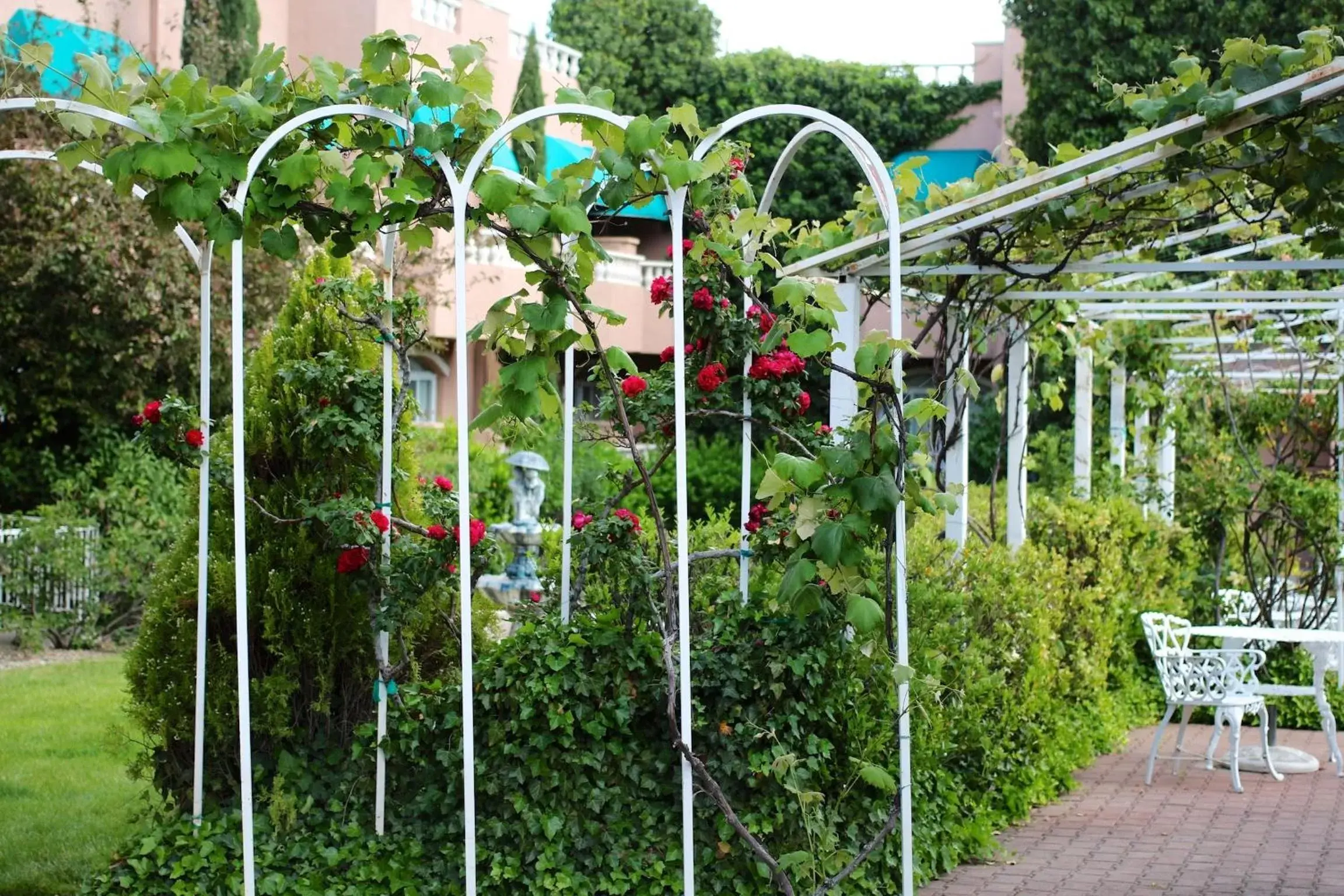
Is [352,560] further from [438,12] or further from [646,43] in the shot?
[646,43]

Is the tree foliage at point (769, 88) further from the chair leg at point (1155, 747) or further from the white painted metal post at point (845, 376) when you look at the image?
the white painted metal post at point (845, 376)

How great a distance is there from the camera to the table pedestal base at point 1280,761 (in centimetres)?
839

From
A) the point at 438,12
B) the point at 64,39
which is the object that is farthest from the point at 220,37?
the point at 438,12

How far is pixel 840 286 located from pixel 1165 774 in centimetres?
379

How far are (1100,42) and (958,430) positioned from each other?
14340 mm

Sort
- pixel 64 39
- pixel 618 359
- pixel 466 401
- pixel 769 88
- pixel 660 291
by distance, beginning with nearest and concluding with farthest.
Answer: pixel 466 401 → pixel 618 359 → pixel 660 291 → pixel 64 39 → pixel 769 88

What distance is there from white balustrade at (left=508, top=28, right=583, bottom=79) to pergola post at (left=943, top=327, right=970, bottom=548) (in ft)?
48.5

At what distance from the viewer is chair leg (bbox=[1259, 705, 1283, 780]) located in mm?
8195

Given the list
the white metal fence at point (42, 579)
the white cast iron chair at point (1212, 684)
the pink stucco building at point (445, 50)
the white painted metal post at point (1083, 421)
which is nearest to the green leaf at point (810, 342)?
the white cast iron chair at point (1212, 684)

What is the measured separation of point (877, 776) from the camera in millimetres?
4727

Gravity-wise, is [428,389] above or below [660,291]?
above

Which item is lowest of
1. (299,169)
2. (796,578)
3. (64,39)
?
(796,578)

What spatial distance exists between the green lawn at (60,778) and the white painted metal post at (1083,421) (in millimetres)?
6740

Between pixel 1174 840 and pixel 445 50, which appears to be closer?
pixel 1174 840
